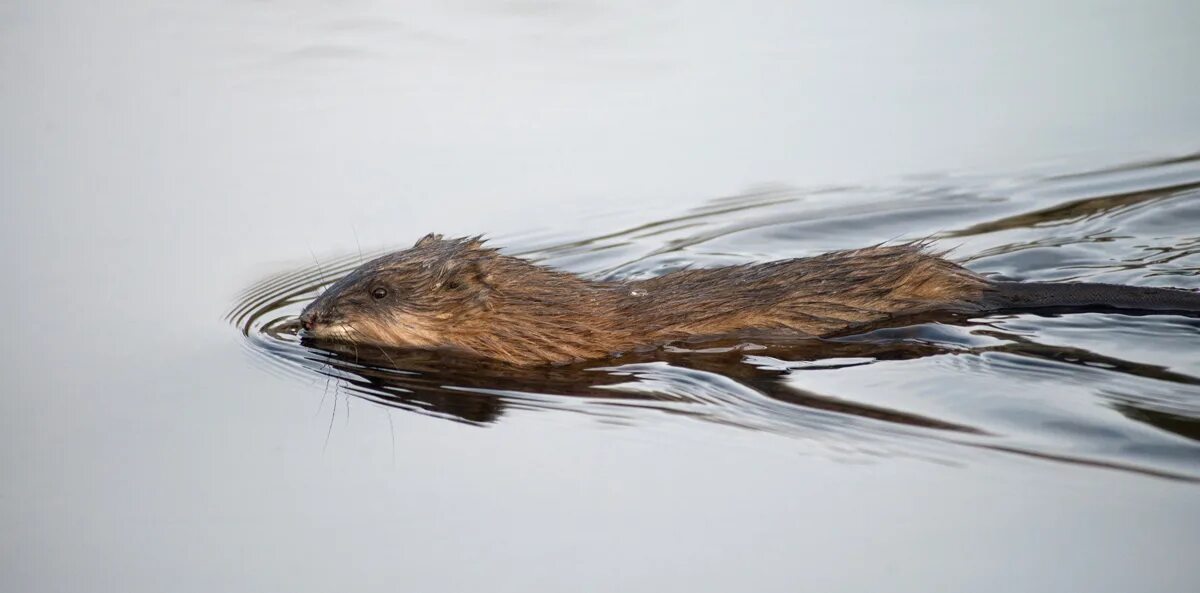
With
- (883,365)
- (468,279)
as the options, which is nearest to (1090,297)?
(883,365)

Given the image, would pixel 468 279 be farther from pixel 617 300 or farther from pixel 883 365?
pixel 883 365

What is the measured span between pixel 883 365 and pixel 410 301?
210 cm

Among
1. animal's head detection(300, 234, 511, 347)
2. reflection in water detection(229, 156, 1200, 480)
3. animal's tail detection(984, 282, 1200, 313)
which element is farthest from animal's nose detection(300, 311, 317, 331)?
animal's tail detection(984, 282, 1200, 313)

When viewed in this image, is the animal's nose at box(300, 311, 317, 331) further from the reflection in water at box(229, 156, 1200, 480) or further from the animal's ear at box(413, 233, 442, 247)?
the animal's ear at box(413, 233, 442, 247)

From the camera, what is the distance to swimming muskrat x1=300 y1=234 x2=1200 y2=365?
250 inches

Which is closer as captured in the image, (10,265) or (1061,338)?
(1061,338)

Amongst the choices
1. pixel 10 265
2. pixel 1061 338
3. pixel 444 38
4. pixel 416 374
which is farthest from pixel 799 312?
pixel 444 38

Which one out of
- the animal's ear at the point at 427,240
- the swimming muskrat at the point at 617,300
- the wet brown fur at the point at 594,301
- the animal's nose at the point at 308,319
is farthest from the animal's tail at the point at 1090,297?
the animal's nose at the point at 308,319

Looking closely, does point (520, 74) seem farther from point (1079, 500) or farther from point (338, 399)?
point (1079, 500)

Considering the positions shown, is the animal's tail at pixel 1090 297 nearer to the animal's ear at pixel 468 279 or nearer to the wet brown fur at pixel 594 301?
the wet brown fur at pixel 594 301

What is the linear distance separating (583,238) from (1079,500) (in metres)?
3.90

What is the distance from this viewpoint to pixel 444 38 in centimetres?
1046

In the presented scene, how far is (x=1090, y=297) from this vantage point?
629 centimetres

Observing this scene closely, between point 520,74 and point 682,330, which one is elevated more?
point 520,74
